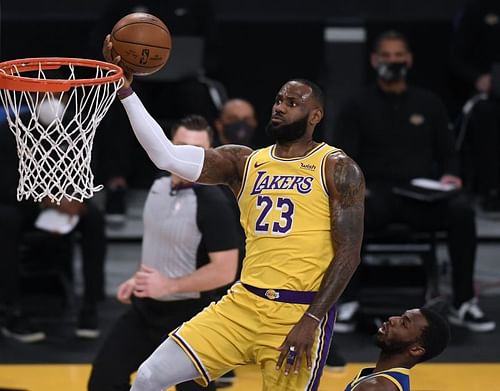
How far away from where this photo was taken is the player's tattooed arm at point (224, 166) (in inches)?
213

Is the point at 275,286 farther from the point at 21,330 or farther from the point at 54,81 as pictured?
the point at 21,330

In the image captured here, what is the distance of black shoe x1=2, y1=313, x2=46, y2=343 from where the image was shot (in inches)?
310

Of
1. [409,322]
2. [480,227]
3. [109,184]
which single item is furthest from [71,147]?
[480,227]

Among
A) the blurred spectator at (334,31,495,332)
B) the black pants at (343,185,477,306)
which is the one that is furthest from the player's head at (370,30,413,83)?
the black pants at (343,185,477,306)

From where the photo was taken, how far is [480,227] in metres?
9.66

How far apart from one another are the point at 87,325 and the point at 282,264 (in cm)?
299

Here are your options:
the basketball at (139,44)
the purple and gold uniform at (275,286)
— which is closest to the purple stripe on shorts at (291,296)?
the purple and gold uniform at (275,286)

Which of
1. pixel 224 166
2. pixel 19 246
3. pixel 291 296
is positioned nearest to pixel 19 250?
pixel 19 246

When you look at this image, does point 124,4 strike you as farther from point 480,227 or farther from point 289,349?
point 289,349

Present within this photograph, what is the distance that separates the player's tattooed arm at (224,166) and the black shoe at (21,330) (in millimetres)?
2921

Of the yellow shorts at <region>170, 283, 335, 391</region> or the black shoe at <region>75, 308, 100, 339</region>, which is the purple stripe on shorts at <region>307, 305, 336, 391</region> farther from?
the black shoe at <region>75, 308, 100, 339</region>

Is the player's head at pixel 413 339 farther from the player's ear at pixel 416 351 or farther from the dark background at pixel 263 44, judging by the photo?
the dark background at pixel 263 44

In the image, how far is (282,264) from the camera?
519cm

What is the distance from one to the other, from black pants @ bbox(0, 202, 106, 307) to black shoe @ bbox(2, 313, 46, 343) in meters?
0.10
